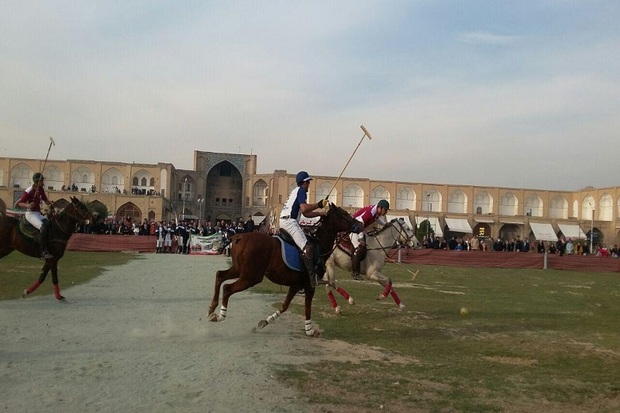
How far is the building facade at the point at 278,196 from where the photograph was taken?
235ft

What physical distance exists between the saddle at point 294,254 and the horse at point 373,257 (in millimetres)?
2884

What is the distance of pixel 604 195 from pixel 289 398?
78584 millimetres

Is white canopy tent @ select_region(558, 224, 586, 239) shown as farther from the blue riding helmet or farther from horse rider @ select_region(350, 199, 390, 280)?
the blue riding helmet

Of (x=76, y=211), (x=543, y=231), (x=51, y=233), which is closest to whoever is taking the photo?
(x=51, y=233)

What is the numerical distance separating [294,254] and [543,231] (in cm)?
7116

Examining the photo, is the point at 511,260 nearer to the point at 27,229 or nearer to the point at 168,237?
the point at 168,237

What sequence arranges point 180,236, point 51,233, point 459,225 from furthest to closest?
point 459,225
point 180,236
point 51,233

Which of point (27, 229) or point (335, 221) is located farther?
point (27, 229)

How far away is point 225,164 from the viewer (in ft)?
274

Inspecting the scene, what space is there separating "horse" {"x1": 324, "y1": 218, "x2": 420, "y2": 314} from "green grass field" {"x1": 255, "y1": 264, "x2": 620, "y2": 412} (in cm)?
48

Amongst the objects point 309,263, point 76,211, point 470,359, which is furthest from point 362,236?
point 76,211

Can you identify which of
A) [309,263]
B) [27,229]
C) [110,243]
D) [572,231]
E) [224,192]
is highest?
[224,192]

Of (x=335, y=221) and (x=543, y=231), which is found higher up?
(x=543, y=231)

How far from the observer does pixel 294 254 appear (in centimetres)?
851
